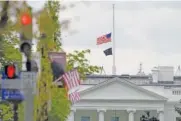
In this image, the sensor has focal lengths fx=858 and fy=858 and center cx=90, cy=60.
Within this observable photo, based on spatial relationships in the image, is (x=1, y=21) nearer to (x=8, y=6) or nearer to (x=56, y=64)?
(x=8, y=6)

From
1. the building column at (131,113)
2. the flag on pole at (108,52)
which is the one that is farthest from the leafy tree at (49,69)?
the building column at (131,113)

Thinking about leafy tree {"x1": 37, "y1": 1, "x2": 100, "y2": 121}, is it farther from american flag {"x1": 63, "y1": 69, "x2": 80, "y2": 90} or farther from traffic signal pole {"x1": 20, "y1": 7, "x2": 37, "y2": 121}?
traffic signal pole {"x1": 20, "y1": 7, "x2": 37, "y2": 121}

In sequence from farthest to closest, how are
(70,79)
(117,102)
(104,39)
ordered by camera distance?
(117,102) < (104,39) < (70,79)

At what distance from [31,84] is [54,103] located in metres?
22.4

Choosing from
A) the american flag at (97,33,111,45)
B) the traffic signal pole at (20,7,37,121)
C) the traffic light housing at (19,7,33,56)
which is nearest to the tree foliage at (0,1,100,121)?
the traffic signal pole at (20,7,37,121)

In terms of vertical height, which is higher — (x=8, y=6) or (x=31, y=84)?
(x=8, y=6)

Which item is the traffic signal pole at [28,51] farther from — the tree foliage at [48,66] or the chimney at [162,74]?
the chimney at [162,74]

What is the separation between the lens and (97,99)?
10338 centimetres

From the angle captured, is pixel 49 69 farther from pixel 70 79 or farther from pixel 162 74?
pixel 162 74

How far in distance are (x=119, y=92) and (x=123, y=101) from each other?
141 centimetres

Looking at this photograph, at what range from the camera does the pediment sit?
10319cm

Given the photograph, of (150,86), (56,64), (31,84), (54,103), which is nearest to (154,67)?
(150,86)

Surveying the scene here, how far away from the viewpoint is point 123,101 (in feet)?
342

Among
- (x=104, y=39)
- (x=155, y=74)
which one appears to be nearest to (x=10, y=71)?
(x=104, y=39)
